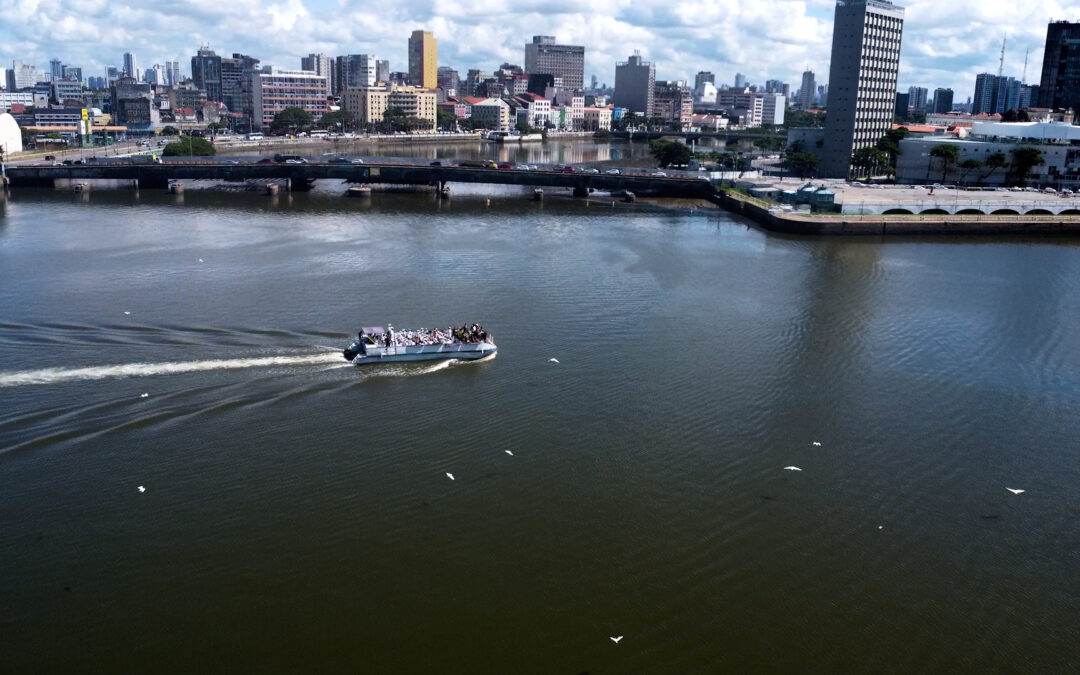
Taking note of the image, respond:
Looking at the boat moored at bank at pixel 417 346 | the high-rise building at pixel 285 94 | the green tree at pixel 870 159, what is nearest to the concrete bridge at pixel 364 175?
the green tree at pixel 870 159

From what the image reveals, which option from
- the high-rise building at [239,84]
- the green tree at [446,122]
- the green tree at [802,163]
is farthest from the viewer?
the high-rise building at [239,84]

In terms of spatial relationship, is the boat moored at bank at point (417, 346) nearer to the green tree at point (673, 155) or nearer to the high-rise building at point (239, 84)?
the green tree at point (673, 155)

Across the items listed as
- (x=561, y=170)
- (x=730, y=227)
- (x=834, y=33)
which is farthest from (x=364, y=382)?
(x=834, y=33)

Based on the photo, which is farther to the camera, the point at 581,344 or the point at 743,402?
the point at 581,344

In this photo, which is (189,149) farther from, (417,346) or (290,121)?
(417,346)

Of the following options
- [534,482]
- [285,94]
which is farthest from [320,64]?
[534,482]

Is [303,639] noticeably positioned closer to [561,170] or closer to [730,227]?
[730,227]
